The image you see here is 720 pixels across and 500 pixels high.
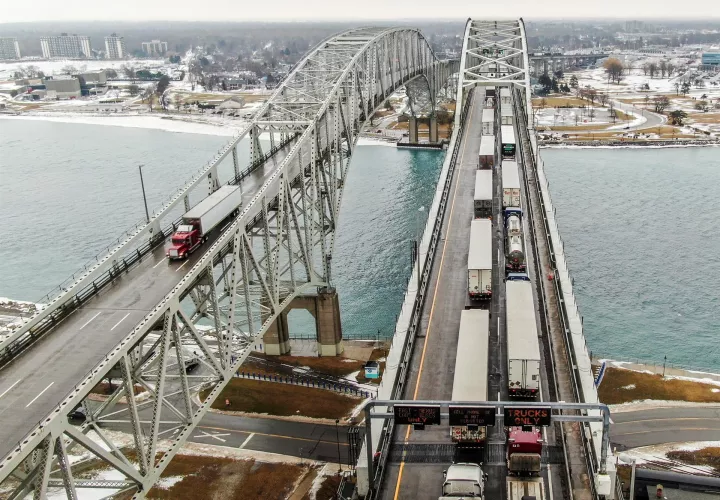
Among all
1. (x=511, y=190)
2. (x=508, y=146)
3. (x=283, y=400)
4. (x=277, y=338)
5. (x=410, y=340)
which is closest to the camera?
(x=410, y=340)

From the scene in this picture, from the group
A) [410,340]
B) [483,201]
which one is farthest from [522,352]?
[483,201]

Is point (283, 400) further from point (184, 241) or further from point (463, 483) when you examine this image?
point (463, 483)

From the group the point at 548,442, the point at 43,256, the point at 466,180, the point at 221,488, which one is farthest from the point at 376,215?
the point at 548,442

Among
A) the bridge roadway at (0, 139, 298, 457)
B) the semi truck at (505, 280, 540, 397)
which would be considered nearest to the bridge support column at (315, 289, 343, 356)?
the bridge roadway at (0, 139, 298, 457)

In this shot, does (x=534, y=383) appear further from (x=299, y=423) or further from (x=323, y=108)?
(x=323, y=108)

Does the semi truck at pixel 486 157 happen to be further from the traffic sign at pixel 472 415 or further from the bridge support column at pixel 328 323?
the traffic sign at pixel 472 415

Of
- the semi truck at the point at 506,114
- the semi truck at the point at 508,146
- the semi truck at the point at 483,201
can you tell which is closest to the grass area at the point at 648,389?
the semi truck at the point at 483,201
